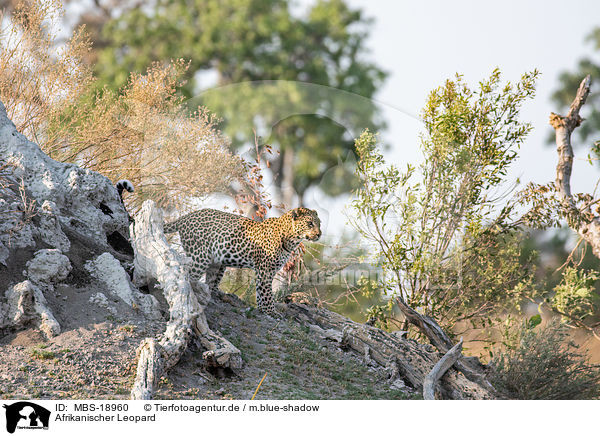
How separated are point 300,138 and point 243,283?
22.1 ft

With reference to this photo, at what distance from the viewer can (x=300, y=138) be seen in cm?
1590

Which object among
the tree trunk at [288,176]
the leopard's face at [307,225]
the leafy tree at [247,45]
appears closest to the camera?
the leopard's face at [307,225]

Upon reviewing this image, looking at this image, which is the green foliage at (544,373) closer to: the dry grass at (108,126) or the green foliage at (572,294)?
the green foliage at (572,294)

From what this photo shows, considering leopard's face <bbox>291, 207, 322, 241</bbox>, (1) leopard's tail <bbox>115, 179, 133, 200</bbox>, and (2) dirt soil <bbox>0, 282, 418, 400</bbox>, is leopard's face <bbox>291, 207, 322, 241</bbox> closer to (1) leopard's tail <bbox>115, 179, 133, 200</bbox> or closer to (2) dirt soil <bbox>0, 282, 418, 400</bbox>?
(2) dirt soil <bbox>0, 282, 418, 400</bbox>

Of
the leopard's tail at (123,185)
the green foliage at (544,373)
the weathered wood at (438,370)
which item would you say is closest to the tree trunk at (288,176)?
the leopard's tail at (123,185)

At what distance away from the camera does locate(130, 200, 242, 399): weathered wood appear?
5184 millimetres

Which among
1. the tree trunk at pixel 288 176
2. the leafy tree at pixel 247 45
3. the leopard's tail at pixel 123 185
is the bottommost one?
the leopard's tail at pixel 123 185

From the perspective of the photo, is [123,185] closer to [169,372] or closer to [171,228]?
[171,228]

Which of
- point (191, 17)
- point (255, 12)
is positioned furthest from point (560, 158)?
point (191, 17)

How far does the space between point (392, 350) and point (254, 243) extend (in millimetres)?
1780

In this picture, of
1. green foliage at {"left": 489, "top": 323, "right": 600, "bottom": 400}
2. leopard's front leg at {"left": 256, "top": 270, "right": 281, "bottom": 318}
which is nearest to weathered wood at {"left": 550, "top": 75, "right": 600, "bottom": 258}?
green foliage at {"left": 489, "top": 323, "right": 600, "bottom": 400}
